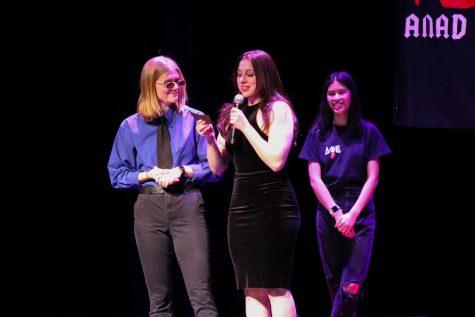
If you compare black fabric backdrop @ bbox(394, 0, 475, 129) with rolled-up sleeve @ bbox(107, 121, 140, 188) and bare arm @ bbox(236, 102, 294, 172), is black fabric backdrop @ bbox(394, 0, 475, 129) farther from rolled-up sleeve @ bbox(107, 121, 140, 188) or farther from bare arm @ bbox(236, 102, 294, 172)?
rolled-up sleeve @ bbox(107, 121, 140, 188)

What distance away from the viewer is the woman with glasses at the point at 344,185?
387 centimetres

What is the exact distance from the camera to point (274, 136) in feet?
10.2

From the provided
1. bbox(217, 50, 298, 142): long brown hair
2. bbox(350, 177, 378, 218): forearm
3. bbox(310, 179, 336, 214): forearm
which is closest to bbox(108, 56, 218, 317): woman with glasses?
bbox(217, 50, 298, 142): long brown hair

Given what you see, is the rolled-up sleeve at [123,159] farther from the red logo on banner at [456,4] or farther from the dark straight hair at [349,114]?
the red logo on banner at [456,4]

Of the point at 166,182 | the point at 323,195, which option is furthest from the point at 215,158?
the point at 323,195

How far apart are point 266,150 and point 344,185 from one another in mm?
1054

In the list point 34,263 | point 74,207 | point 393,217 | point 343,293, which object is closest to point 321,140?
point 343,293

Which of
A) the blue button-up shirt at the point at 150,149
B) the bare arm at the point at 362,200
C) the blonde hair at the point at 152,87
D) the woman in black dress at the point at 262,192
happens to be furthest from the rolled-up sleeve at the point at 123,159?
the bare arm at the point at 362,200

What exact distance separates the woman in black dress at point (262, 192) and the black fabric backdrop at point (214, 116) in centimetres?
116

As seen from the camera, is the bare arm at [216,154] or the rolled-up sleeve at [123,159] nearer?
the bare arm at [216,154]

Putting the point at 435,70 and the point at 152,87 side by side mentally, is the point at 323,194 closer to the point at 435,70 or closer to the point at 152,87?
the point at 152,87

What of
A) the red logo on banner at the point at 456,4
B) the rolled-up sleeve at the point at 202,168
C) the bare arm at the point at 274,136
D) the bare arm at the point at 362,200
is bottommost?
the bare arm at the point at 362,200

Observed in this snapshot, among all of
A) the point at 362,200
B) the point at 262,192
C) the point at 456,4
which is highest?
the point at 456,4

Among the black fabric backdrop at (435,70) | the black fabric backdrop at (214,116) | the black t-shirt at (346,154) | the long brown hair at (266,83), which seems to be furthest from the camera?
the black fabric backdrop at (435,70)
